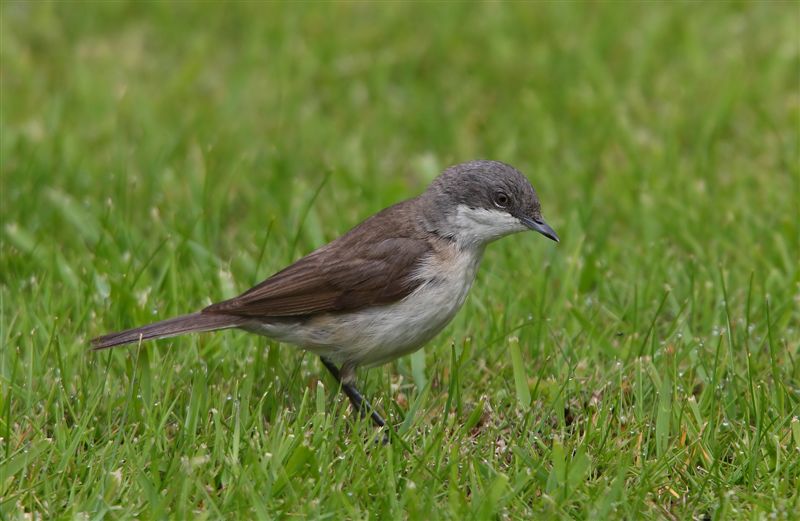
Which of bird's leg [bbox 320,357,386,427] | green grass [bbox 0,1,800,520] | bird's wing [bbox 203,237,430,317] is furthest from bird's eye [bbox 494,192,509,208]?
bird's leg [bbox 320,357,386,427]

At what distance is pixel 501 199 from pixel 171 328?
176cm

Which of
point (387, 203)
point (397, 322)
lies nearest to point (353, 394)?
point (397, 322)

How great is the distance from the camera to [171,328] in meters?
5.76

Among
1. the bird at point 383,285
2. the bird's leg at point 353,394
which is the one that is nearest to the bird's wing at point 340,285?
the bird at point 383,285

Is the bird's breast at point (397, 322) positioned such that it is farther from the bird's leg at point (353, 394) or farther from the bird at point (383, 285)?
the bird's leg at point (353, 394)

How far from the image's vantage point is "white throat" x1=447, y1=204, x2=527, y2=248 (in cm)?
604

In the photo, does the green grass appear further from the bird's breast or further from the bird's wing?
the bird's wing

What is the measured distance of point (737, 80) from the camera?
954 cm

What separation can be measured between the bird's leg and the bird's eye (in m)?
1.14

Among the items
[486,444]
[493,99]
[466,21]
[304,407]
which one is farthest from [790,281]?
[466,21]

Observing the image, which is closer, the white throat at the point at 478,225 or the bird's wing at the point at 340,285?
the bird's wing at the point at 340,285

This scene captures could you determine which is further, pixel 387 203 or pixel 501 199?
pixel 387 203

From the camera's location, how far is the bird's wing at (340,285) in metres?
5.84

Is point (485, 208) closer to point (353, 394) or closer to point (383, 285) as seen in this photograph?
point (383, 285)
